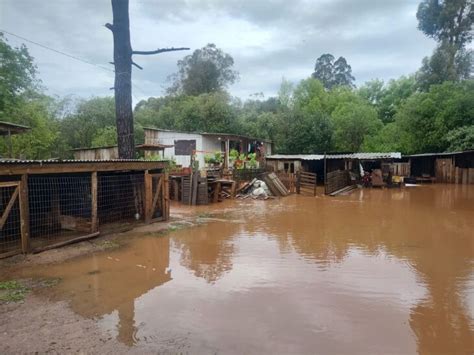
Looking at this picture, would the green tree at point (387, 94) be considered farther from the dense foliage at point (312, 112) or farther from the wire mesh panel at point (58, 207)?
the wire mesh panel at point (58, 207)

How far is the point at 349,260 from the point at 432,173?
26205 millimetres

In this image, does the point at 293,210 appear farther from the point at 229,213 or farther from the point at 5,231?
the point at 5,231

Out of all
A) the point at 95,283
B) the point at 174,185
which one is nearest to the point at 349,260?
the point at 95,283

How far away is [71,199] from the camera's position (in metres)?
10.7

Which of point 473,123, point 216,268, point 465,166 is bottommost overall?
point 216,268

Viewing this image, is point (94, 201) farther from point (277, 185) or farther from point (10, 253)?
point (277, 185)

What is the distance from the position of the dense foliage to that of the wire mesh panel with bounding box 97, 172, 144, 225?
1418cm

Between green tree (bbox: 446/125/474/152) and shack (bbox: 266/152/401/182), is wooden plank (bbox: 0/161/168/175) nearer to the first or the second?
shack (bbox: 266/152/401/182)

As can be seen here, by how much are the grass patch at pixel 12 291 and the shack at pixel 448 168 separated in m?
27.8

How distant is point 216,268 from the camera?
7.15 meters

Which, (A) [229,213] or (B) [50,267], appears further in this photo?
(A) [229,213]

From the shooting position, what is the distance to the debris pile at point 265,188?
65.4 ft

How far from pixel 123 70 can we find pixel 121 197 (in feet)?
15.6

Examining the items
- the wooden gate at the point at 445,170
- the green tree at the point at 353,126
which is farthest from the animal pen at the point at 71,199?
the green tree at the point at 353,126
